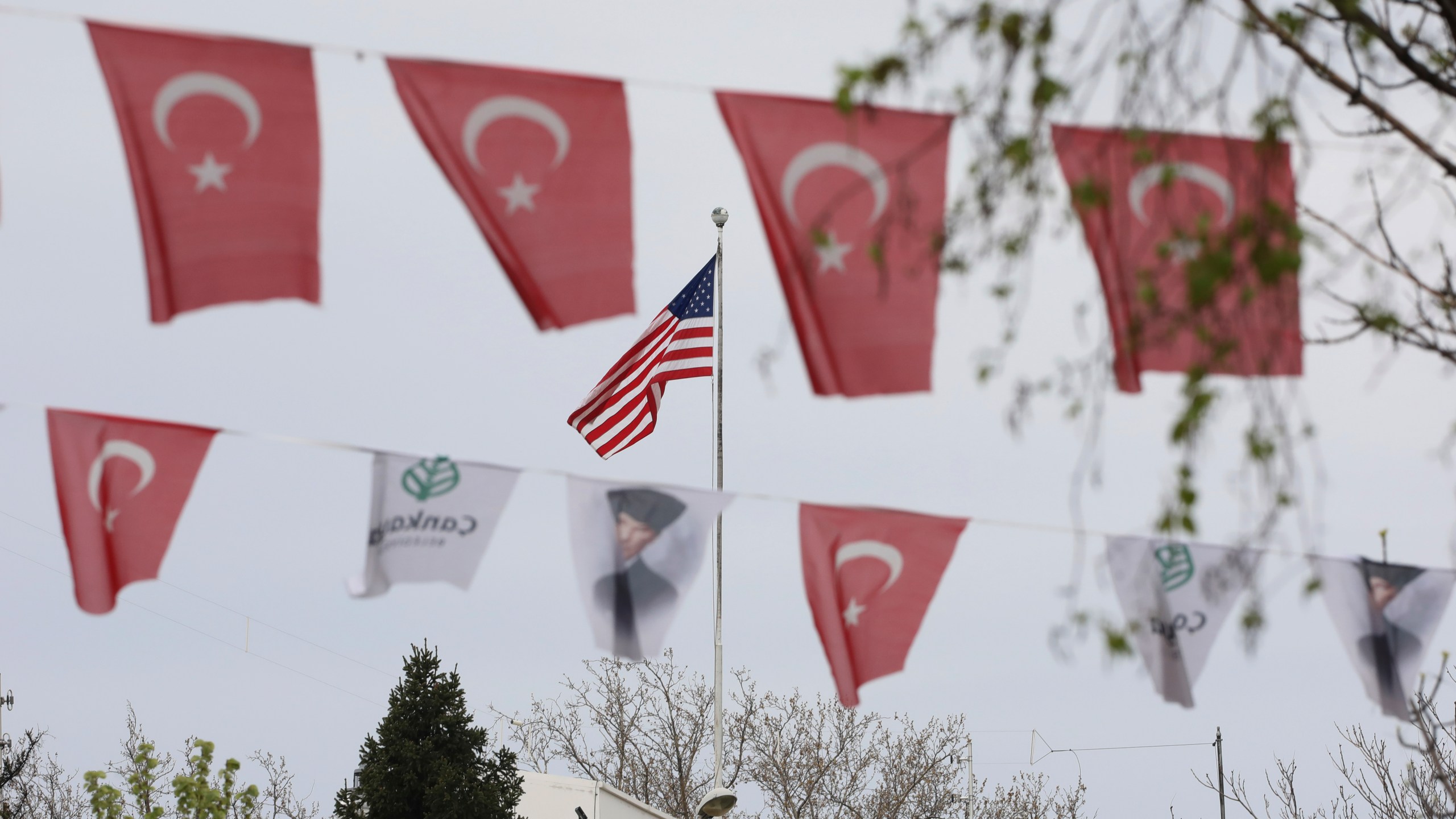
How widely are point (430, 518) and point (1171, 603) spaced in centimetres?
431

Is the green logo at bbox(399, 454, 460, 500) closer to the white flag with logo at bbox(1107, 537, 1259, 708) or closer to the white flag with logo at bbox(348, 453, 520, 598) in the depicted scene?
the white flag with logo at bbox(348, 453, 520, 598)

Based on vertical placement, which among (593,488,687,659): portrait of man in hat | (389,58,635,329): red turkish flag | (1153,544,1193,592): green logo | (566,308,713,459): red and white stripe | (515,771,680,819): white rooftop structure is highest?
(566,308,713,459): red and white stripe

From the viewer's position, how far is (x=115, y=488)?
709 cm

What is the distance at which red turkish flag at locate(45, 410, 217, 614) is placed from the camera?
276 inches

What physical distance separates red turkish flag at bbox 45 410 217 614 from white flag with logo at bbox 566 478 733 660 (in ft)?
6.40

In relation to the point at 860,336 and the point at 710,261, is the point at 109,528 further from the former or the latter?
the point at 710,261

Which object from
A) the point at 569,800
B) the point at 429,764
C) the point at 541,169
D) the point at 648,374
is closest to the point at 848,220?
the point at 541,169

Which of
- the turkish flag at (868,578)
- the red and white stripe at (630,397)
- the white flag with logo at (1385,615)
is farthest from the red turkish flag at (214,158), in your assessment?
the white flag with logo at (1385,615)

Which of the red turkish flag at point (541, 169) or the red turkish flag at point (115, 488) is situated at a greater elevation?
the red turkish flag at point (541, 169)

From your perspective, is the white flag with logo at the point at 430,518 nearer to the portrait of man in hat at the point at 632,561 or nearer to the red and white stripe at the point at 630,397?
the portrait of man in hat at the point at 632,561

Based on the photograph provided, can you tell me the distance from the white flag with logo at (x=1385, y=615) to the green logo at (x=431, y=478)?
5.07 metres

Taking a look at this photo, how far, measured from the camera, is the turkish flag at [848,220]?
687cm

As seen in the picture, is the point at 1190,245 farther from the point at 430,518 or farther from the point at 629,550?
the point at 430,518

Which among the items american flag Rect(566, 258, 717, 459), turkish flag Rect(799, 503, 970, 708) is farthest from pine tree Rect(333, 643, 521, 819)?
turkish flag Rect(799, 503, 970, 708)
